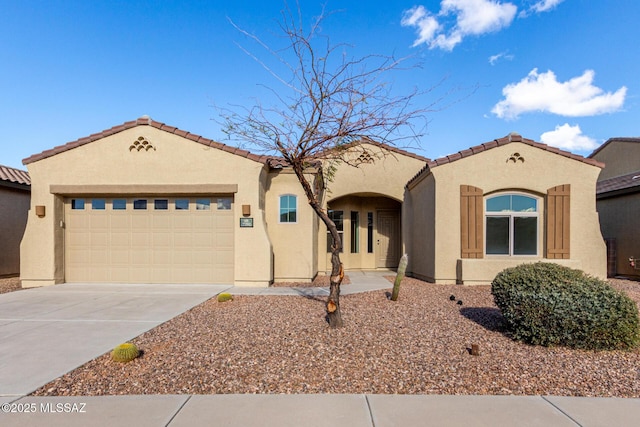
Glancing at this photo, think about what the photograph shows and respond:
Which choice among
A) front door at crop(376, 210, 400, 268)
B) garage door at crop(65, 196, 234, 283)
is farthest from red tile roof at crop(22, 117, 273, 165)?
front door at crop(376, 210, 400, 268)

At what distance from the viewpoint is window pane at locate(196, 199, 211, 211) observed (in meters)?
9.81

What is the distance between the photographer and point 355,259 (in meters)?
13.2

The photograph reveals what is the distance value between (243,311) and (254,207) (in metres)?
3.50

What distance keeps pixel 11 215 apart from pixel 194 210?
723 cm

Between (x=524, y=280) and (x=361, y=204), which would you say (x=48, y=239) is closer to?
(x=361, y=204)

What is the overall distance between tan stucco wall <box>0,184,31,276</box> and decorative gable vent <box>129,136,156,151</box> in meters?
5.58

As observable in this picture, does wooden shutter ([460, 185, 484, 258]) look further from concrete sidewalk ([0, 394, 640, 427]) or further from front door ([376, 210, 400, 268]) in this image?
concrete sidewalk ([0, 394, 640, 427])

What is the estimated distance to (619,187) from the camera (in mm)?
12070

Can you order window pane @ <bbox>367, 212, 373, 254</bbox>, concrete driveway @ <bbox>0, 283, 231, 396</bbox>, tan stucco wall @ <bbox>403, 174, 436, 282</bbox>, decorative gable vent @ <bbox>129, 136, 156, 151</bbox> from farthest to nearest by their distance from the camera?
1. window pane @ <bbox>367, 212, 373, 254</bbox>
2. tan stucco wall @ <bbox>403, 174, 436, 282</bbox>
3. decorative gable vent @ <bbox>129, 136, 156, 151</bbox>
4. concrete driveway @ <bbox>0, 283, 231, 396</bbox>

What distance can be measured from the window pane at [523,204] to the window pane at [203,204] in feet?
28.2

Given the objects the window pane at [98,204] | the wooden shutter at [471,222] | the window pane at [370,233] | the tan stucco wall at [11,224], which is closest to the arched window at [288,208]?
the window pane at [370,233]

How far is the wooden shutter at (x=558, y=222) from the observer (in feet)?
31.2

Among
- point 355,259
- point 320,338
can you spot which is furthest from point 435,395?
point 355,259

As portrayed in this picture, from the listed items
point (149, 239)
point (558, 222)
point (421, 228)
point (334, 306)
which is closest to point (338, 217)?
point (421, 228)
